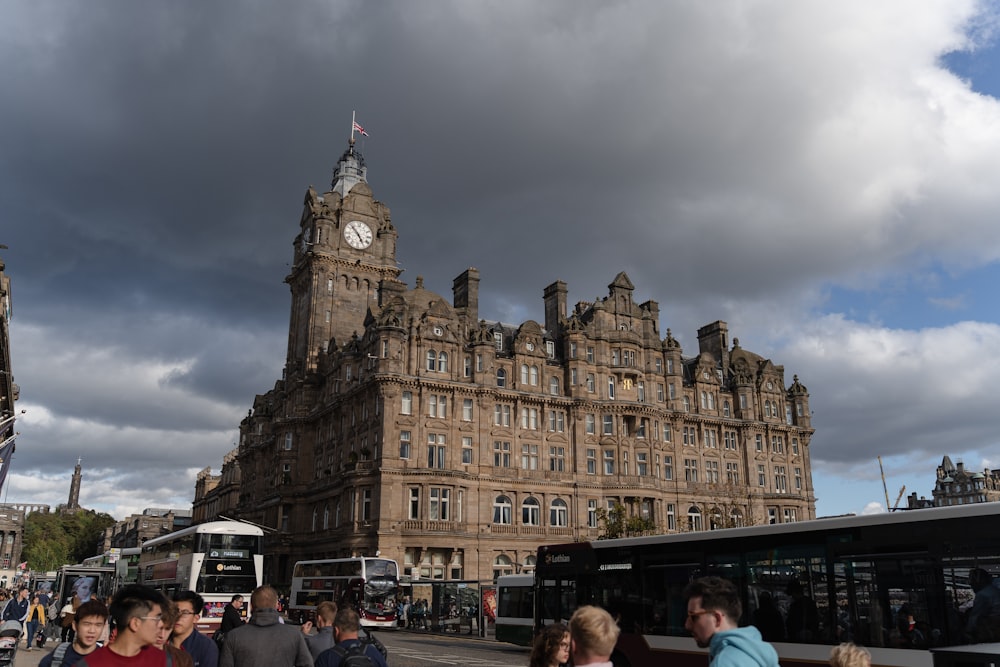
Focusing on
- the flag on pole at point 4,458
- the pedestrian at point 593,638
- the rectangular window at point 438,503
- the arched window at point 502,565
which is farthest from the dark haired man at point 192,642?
the arched window at point 502,565

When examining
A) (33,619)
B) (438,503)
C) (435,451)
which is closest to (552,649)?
(33,619)

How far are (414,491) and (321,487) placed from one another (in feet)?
39.1

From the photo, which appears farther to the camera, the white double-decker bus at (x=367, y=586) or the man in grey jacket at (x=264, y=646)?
the white double-decker bus at (x=367, y=586)

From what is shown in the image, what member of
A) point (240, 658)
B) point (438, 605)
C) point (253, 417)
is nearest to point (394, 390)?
point (438, 605)

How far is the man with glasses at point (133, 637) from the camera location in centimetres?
577

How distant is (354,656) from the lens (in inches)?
301

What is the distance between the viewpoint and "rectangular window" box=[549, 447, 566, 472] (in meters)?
64.1

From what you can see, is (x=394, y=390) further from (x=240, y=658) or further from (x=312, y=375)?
(x=240, y=658)

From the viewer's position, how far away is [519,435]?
6312 centimetres

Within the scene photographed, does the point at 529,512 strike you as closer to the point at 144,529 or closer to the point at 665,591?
the point at 665,591

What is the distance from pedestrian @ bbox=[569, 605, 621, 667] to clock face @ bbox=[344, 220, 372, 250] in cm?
7287

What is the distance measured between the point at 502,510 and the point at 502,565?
403 cm

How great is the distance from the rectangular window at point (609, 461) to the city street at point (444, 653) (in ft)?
91.1

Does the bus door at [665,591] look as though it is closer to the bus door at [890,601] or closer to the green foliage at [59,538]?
the bus door at [890,601]
